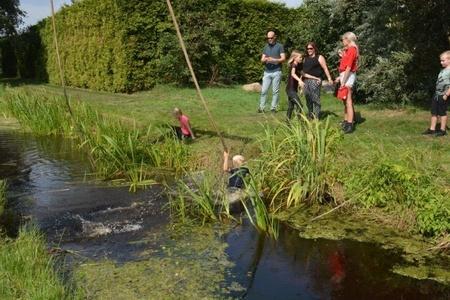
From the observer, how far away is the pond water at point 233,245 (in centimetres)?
446

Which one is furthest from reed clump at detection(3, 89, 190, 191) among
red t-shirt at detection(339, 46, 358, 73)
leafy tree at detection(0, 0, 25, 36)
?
leafy tree at detection(0, 0, 25, 36)

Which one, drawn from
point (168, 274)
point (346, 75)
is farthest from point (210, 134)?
point (168, 274)

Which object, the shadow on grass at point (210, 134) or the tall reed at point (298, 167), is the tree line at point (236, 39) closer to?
the shadow on grass at point (210, 134)

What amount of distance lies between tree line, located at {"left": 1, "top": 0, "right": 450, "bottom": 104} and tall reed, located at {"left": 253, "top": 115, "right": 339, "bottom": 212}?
5.43 metres

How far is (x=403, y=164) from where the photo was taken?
5945mm

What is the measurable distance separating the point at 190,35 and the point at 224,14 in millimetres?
1793

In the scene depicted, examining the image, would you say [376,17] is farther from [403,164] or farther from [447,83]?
[403,164]

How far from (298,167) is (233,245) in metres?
1.59

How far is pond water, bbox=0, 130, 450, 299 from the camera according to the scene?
446 cm

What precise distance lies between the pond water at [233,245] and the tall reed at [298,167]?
724 mm

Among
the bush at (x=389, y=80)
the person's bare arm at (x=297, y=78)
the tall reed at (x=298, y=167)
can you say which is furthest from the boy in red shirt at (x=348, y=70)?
the bush at (x=389, y=80)

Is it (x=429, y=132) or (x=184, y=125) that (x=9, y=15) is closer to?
(x=184, y=125)

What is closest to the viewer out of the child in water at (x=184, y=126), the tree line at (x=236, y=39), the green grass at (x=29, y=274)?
the green grass at (x=29, y=274)

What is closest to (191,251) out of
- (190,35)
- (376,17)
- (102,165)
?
(102,165)
